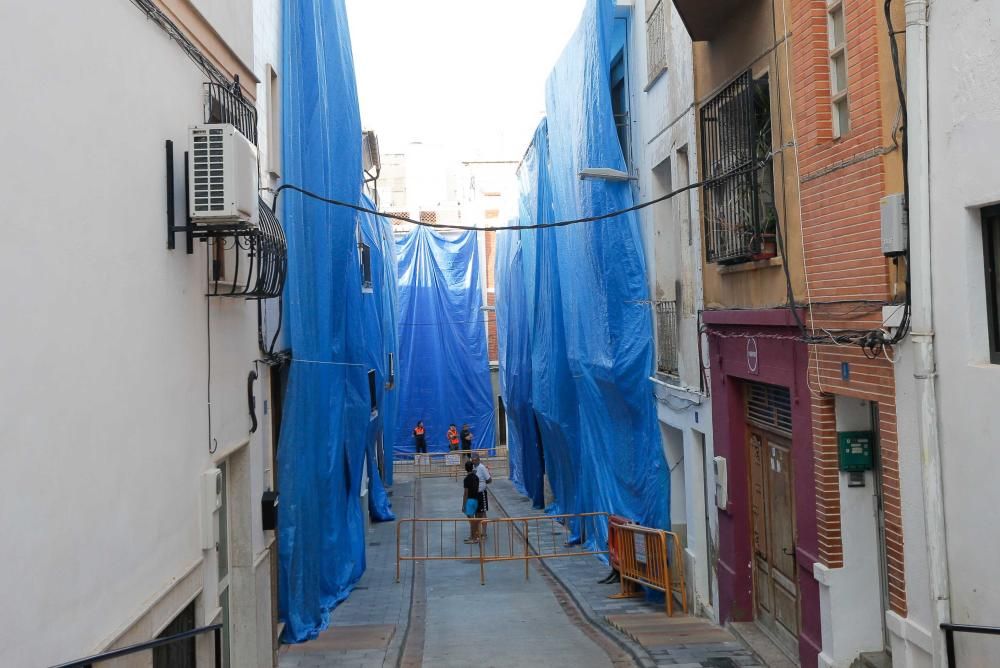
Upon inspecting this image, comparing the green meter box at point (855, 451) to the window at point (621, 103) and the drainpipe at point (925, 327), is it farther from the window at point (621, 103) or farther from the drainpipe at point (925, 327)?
the window at point (621, 103)

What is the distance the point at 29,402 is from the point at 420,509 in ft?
63.0

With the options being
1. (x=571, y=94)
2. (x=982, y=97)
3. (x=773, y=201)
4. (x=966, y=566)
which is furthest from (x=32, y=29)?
(x=571, y=94)

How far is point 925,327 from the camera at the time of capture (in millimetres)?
5559

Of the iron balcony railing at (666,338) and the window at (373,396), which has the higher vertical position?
the iron balcony railing at (666,338)

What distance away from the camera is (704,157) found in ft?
33.7

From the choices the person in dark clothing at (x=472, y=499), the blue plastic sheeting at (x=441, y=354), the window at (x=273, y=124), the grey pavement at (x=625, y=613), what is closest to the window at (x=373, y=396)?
the person in dark clothing at (x=472, y=499)

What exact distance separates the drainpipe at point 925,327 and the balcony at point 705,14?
3447 millimetres

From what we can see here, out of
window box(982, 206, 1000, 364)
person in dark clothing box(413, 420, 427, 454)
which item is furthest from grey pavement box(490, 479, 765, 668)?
person in dark clothing box(413, 420, 427, 454)

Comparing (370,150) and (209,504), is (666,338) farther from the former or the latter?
(370,150)

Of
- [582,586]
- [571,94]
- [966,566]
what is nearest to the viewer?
[966,566]

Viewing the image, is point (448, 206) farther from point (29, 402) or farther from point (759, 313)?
point (29, 402)

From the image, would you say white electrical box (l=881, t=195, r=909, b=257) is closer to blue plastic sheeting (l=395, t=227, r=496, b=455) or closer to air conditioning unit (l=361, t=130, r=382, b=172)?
air conditioning unit (l=361, t=130, r=382, b=172)

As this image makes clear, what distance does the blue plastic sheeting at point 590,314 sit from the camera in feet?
42.4

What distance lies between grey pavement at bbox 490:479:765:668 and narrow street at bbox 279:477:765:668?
0.05 ft
